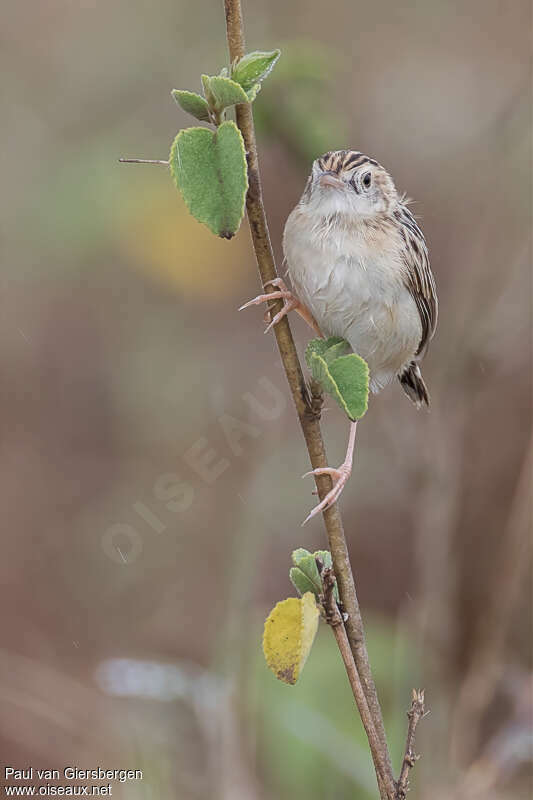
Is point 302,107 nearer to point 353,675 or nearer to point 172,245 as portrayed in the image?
point 172,245

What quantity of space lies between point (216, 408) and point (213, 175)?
3484 mm

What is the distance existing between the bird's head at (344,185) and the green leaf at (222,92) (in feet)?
4.35

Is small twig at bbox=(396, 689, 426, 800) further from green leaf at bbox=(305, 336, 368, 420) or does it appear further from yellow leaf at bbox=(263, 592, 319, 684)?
green leaf at bbox=(305, 336, 368, 420)

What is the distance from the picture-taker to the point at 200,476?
511 centimetres

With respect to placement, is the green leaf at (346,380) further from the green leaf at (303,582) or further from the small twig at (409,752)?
the small twig at (409,752)

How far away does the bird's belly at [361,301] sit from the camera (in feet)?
8.52

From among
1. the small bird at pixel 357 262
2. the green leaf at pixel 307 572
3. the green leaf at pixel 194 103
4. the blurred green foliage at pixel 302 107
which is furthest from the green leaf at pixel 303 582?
the blurred green foliage at pixel 302 107

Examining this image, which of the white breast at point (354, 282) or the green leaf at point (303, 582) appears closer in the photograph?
the green leaf at point (303, 582)

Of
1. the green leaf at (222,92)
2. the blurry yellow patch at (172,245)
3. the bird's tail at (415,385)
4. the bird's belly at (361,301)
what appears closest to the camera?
the green leaf at (222,92)

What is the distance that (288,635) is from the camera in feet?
4.62

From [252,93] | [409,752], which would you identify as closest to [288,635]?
[409,752]

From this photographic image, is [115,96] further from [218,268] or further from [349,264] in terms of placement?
[349,264]

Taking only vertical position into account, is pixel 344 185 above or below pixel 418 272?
above

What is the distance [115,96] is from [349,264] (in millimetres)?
2791
